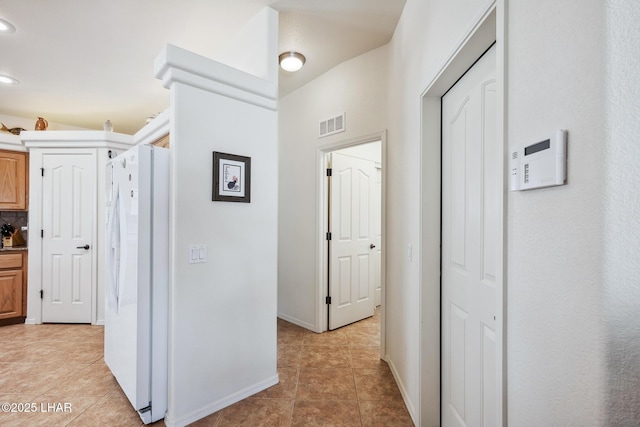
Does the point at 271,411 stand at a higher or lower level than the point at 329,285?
lower

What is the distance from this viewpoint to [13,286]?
3561 millimetres

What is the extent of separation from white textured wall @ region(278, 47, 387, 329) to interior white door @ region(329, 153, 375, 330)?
24 centimetres

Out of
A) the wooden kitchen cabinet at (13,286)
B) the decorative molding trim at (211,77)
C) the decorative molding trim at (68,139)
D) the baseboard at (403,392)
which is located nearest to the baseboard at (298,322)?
the baseboard at (403,392)

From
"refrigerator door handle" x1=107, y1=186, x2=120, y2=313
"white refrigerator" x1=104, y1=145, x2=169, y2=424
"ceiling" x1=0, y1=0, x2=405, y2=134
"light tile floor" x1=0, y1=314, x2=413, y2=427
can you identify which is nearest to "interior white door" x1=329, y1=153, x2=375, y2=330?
"light tile floor" x1=0, y1=314, x2=413, y2=427

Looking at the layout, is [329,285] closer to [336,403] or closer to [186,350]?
[336,403]

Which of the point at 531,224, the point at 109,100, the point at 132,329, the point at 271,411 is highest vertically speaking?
the point at 109,100

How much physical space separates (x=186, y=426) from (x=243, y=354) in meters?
0.50

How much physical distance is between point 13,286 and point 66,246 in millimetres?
777

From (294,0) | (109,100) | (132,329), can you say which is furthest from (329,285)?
(109,100)

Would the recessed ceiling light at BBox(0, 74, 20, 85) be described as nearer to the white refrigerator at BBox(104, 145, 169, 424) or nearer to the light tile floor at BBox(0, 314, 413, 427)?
the white refrigerator at BBox(104, 145, 169, 424)

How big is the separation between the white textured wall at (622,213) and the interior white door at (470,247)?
0.52 m

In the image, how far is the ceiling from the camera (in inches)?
85.6

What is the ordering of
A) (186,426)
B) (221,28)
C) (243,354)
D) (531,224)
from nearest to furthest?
(531,224) → (186,426) → (243,354) → (221,28)

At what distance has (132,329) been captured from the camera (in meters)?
1.81
